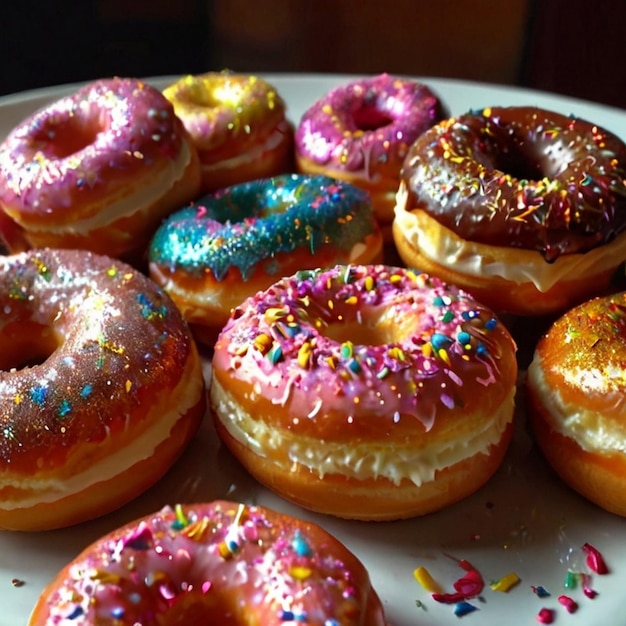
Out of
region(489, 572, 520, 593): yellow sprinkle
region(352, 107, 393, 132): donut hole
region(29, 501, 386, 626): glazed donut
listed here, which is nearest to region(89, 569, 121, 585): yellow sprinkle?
region(29, 501, 386, 626): glazed donut

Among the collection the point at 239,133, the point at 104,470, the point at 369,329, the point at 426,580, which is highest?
the point at 239,133

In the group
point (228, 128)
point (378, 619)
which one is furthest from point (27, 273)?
point (378, 619)

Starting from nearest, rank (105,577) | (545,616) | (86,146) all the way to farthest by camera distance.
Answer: (105,577), (545,616), (86,146)

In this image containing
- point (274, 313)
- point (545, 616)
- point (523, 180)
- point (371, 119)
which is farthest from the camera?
point (371, 119)

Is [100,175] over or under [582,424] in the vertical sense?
over

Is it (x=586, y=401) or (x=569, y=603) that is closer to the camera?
(x=569, y=603)

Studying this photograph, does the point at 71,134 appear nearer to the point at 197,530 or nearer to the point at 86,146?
the point at 86,146

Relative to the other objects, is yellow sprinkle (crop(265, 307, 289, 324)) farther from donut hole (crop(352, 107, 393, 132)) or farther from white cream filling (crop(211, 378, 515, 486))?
donut hole (crop(352, 107, 393, 132))

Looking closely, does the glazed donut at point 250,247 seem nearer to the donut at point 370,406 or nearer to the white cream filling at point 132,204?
the white cream filling at point 132,204

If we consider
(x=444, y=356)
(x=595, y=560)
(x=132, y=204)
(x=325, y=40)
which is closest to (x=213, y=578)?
(x=444, y=356)
